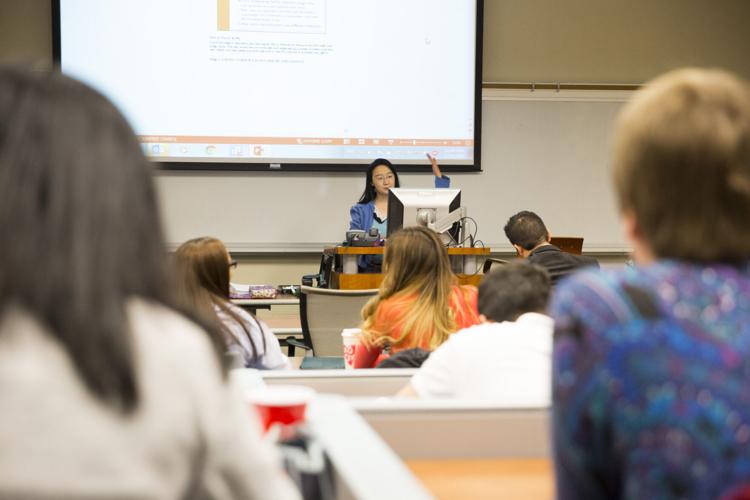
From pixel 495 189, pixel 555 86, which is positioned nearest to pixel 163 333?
pixel 495 189

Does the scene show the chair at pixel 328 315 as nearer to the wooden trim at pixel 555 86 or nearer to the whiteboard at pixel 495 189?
the whiteboard at pixel 495 189

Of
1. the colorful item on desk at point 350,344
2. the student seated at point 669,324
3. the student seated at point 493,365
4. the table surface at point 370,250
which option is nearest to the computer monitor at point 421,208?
the table surface at point 370,250

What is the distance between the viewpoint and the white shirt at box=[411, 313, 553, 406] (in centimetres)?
A: 175

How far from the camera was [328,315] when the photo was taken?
3.92 metres

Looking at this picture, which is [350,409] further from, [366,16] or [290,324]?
[366,16]

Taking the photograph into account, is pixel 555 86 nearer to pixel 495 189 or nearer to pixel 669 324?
A: pixel 495 189

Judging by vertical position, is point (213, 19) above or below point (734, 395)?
above

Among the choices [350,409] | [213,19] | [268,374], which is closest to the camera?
[350,409]

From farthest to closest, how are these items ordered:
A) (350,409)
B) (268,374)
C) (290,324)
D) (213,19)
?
(213,19) < (290,324) < (268,374) < (350,409)

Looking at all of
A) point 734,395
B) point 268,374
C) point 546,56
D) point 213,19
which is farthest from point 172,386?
point 546,56

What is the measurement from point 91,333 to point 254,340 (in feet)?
6.58

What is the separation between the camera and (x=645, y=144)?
2.79 ft

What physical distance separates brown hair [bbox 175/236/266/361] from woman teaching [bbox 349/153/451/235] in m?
3.02

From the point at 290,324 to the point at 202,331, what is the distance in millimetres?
4201
